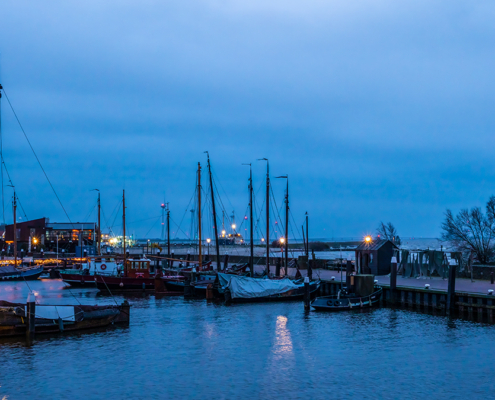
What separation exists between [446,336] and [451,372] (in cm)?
815

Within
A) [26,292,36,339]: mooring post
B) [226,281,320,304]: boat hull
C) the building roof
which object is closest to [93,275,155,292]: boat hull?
[226,281,320,304]: boat hull

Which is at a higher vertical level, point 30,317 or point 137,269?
point 137,269

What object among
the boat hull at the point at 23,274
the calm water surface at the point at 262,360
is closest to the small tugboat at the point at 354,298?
the calm water surface at the point at 262,360

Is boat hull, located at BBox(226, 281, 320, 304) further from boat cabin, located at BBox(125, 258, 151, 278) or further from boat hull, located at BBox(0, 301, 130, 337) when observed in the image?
boat cabin, located at BBox(125, 258, 151, 278)

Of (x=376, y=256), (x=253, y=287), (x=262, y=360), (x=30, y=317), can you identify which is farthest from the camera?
(x=376, y=256)

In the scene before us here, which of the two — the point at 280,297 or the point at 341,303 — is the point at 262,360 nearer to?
the point at 341,303

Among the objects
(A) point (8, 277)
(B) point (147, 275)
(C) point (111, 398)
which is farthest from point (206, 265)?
(C) point (111, 398)

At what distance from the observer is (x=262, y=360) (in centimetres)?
2741

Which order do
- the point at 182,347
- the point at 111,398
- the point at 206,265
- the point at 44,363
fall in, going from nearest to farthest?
the point at 111,398, the point at 44,363, the point at 182,347, the point at 206,265

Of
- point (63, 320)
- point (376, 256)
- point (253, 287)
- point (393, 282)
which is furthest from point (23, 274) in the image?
point (393, 282)

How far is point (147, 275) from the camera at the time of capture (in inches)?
2544

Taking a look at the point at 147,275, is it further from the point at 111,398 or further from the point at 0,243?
the point at 0,243

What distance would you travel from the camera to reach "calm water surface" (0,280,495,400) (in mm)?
22344

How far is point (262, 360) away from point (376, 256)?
3319 centimetres
